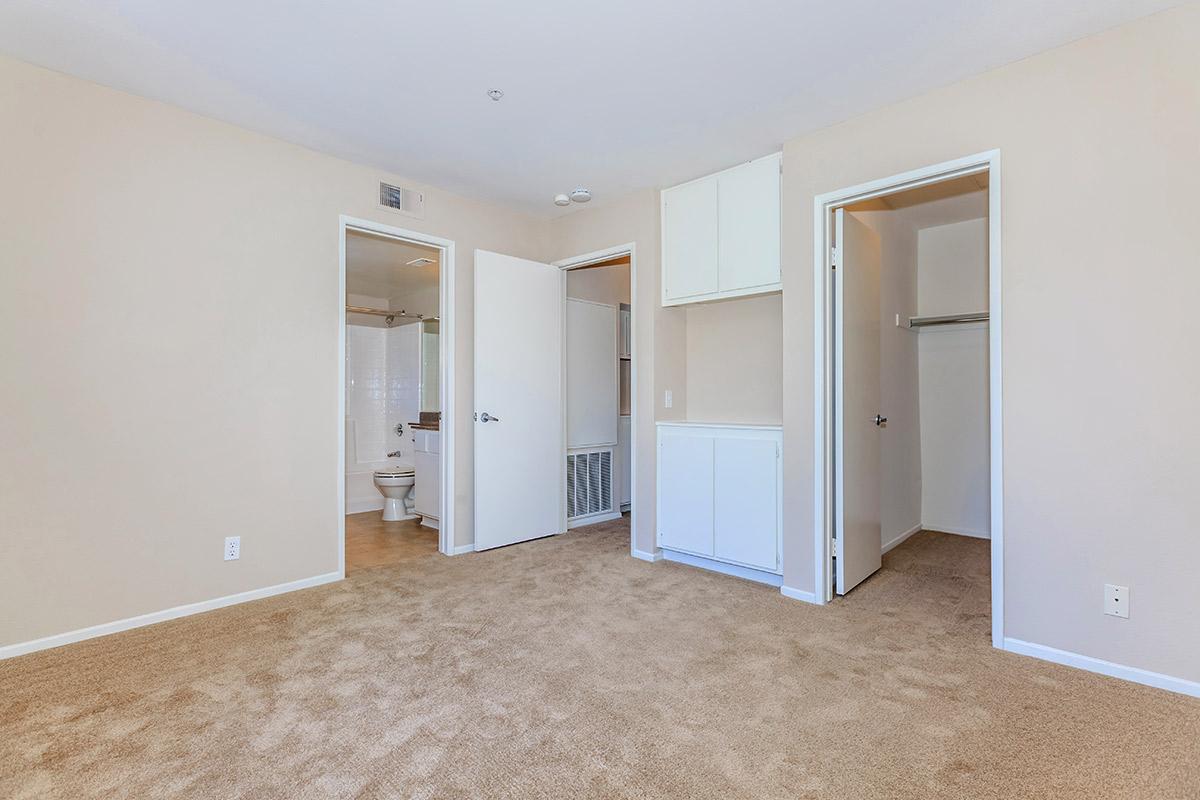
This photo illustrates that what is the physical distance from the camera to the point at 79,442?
102 inches

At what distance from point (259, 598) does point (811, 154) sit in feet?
12.4

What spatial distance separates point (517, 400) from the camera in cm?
425

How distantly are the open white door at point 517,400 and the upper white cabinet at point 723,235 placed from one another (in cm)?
102

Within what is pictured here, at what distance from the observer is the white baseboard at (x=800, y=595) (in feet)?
10.1

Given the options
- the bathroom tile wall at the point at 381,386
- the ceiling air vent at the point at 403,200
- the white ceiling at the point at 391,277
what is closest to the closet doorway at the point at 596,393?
the ceiling air vent at the point at 403,200

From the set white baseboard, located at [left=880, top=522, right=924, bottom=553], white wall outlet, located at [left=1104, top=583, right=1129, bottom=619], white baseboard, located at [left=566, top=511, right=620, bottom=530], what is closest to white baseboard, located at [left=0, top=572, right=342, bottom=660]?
white baseboard, located at [left=566, top=511, right=620, bottom=530]

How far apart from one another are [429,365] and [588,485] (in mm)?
2468

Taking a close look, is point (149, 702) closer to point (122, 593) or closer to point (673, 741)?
point (122, 593)

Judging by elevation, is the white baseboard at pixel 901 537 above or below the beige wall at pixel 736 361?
below

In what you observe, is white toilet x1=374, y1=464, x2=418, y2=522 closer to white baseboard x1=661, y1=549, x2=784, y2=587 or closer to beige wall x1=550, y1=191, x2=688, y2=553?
beige wall x1=550, y1=191, x2=688, y2=553

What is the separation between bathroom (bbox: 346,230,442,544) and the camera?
5.52m

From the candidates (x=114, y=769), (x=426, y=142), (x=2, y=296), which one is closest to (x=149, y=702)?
(x=114, y=769)

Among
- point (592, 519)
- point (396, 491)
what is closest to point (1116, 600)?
point (592, 519)

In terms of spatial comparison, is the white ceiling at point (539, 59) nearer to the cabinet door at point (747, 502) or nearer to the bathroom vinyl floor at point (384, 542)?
the cabinet door at point (747, 502)
